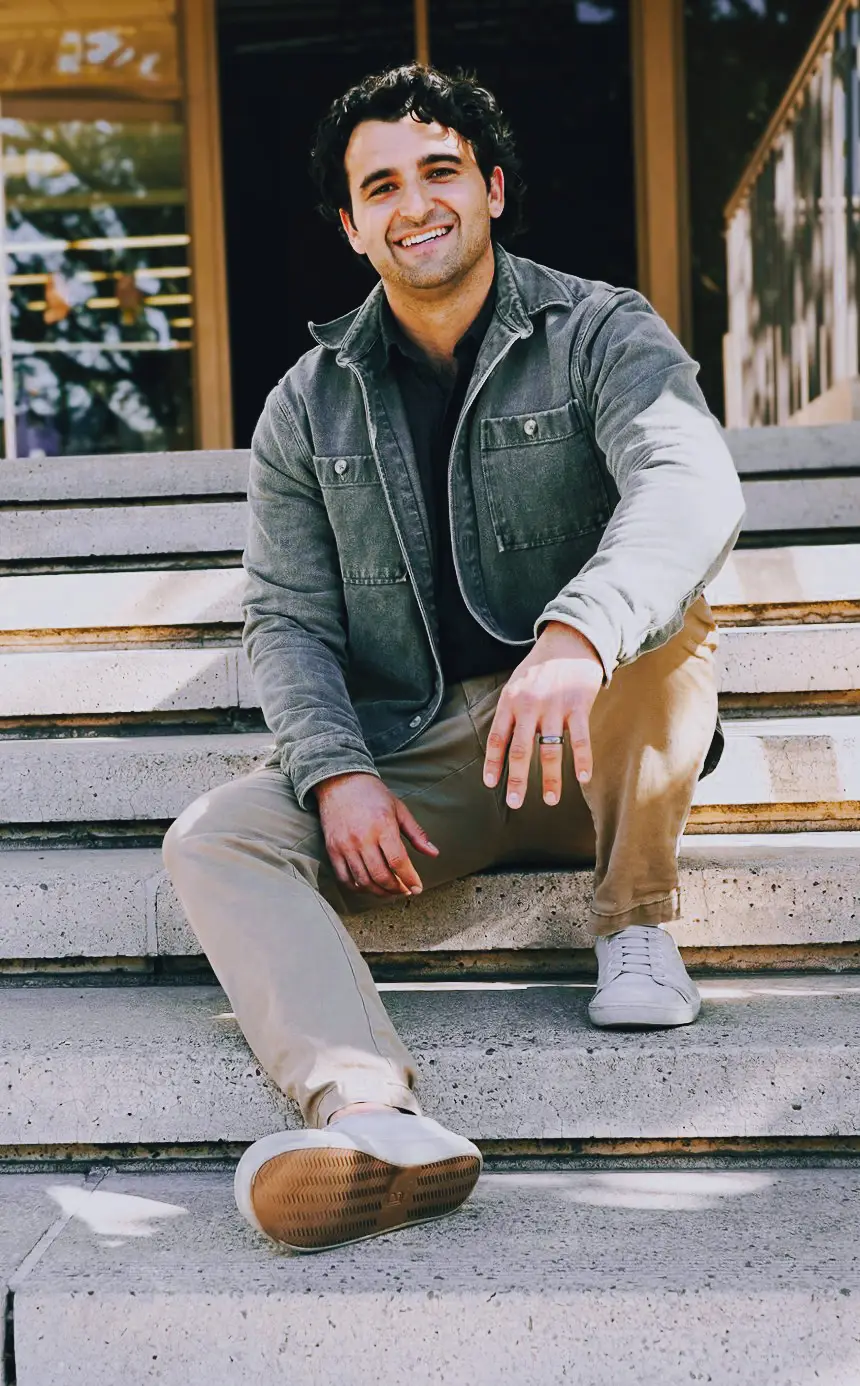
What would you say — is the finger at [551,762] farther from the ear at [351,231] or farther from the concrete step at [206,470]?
the concrete step at [206,470]

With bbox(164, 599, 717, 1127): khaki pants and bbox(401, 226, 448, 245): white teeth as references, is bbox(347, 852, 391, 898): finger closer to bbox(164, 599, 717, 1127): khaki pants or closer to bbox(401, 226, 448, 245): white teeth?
bbox(164, 599, 717, 1127): khaki pants

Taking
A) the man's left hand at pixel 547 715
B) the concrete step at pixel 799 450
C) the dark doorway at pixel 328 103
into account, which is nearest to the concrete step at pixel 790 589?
the concrete step at pixel 799 450

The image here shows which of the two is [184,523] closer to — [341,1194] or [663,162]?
[341,1194]

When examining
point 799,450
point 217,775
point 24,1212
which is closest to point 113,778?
point 217,775

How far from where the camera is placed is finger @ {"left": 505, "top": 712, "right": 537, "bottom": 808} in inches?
62.7

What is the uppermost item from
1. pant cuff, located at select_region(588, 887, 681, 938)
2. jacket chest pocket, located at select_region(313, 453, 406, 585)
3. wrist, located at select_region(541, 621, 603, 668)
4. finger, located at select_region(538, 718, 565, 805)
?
jacket chest pocket, located at select_region(313, 453, 406, 585)

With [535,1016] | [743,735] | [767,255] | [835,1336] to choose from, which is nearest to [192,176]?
[767,255]

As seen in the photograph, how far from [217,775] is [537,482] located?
0.77 meters

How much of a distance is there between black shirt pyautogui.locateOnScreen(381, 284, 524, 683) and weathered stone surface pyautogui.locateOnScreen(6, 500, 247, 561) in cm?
105

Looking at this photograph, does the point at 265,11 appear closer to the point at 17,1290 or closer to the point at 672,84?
the point at 672,84

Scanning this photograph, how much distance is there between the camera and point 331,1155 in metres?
1.51

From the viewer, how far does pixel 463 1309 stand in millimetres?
1477

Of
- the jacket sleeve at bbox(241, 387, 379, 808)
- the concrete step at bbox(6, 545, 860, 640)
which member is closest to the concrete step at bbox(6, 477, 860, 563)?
the concrete step at bbox(6, 545, 860, 640)

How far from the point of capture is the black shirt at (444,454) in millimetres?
2148
